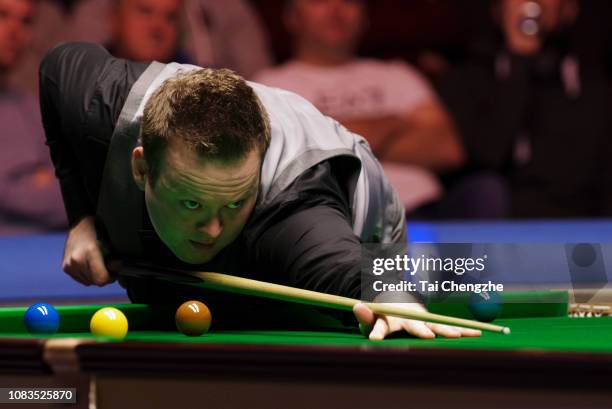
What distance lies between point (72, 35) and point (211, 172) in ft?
19.0

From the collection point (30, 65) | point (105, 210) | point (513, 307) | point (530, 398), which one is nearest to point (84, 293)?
point (30, 65)

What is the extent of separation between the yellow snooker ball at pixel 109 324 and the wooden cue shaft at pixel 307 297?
0.29m

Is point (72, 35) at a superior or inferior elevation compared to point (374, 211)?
superior

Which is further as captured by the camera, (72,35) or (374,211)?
(72,35)

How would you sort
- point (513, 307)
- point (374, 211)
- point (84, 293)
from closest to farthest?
1. point (513, 307)
2. point (374, 211)
3. point (84, 293)

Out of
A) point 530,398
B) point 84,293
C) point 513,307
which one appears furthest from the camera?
point 84,293

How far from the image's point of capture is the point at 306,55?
8.06m

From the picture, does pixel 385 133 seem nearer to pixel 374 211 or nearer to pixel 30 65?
pixel 30 65

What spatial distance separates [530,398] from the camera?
187 centimetres

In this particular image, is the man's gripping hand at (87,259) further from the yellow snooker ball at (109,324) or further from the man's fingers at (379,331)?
the man's fingers at (379,331)

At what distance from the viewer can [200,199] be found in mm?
2514

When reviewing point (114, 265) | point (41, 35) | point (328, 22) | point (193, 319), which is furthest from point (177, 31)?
point (193, 319)

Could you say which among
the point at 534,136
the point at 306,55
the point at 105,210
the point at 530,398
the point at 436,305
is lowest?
the point at 530,398

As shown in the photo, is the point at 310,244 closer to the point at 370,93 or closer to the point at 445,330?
the point at 445,330
